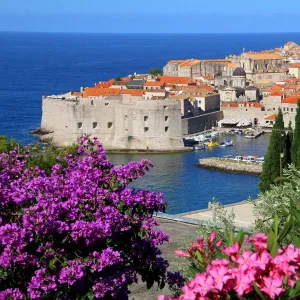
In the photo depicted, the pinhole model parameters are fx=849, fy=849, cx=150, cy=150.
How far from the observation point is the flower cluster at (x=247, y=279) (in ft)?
9.18

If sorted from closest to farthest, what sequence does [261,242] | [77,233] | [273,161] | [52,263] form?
1. [261,242]
2. [52,263]
3. [77,233]
4. [273,161]

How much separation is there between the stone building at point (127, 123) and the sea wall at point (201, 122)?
9.67ft

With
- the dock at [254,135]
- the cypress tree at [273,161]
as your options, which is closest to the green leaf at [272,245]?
the cypress tree at [273,161]

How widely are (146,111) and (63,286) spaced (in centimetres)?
2674

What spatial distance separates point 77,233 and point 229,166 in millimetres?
21852

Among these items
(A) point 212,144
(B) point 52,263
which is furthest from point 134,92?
(B) point 52,263

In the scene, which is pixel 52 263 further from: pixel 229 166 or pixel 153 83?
pixel 153 83

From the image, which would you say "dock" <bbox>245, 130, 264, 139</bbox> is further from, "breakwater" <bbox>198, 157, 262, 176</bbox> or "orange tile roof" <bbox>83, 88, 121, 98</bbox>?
"orange tile roof" <bbox>83, 88, 121, 98</bbox>

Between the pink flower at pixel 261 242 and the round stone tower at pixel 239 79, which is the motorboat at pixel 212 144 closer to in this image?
the round stone tower at pixel 239 79

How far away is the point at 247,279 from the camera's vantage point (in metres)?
2.79

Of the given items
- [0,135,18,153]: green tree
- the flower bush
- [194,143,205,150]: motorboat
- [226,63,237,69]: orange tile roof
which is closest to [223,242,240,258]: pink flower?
Answer: the flower bush

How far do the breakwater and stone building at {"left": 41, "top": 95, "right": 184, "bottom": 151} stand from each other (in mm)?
3996

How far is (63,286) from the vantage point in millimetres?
4777

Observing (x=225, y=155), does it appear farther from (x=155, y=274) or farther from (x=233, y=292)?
(x=233, y=292)
